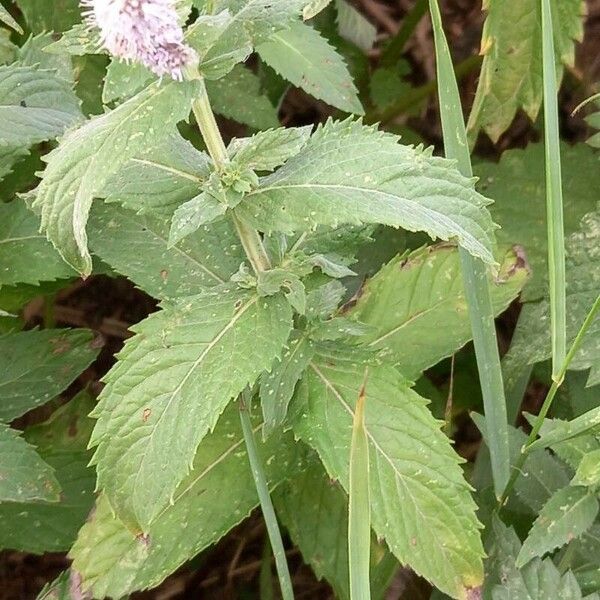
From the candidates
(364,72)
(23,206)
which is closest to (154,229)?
(23,206)

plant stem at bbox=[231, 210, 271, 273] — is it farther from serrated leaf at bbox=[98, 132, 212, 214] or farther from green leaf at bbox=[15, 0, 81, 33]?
green leaf at bbox=[15, 0, 81, 33]

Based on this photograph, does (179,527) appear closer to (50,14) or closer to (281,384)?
(281,384)

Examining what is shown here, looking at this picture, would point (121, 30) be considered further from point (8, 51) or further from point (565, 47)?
point (565, 47)

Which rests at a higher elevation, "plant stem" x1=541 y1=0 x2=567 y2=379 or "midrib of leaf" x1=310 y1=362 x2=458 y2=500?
"plant stem" x1=541 y1=0 x2=567 y2=379

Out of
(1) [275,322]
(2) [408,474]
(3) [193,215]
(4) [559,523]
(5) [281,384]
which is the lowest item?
(4) [559,523]

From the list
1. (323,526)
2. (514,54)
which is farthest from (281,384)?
(514,54)

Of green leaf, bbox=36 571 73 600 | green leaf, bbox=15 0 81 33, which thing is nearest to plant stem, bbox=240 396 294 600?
green leaf, bbox=36 571 73 600

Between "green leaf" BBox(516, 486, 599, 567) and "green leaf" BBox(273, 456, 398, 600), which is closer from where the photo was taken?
"green leaf" BBox(516, 486, 599, 567)
